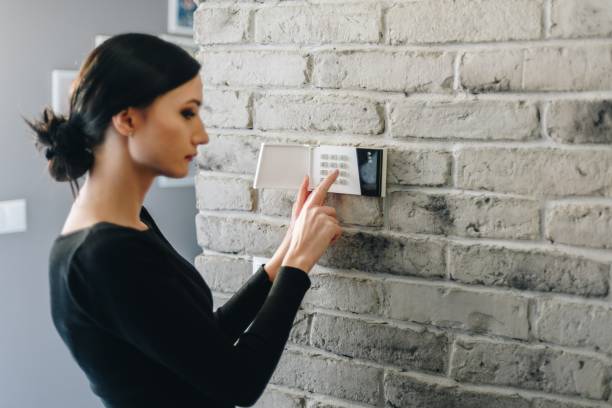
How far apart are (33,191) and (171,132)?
1562 millimetres

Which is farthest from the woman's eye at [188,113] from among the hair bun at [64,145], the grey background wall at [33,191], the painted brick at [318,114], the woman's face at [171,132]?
the grey background wall at [33,191]

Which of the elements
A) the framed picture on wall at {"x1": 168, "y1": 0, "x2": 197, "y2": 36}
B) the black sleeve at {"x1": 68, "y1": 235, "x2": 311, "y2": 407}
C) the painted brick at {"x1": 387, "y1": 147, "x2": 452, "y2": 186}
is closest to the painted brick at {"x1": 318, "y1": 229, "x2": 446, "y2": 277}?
the painted brick at {"x1": 387, "y1": 147, "x2": 452, "y2": 186}

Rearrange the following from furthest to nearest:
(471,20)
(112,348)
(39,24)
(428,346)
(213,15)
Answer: (39,24)
(213,15)
(428,346)
(471,20)
(112,348)

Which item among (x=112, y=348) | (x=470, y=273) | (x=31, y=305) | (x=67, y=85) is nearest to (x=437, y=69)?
(x=470, y=273)

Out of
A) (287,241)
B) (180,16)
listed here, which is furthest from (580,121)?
(180,16)

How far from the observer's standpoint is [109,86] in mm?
899

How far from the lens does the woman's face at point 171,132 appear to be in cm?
92

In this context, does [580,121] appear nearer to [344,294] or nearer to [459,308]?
[459,308]

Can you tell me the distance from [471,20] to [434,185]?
0.30 meters

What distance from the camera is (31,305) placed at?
7.43 ft

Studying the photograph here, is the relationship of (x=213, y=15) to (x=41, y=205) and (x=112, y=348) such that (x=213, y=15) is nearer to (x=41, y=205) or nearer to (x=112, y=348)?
(x=112, y=348)

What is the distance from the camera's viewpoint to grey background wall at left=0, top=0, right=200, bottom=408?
2148mm

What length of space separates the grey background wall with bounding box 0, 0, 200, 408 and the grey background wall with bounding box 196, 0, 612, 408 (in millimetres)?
1223

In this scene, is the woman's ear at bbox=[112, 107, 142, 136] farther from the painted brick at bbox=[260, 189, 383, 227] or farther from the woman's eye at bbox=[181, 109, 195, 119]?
the painted brick at bbox=[260, 189, 383, 227]
